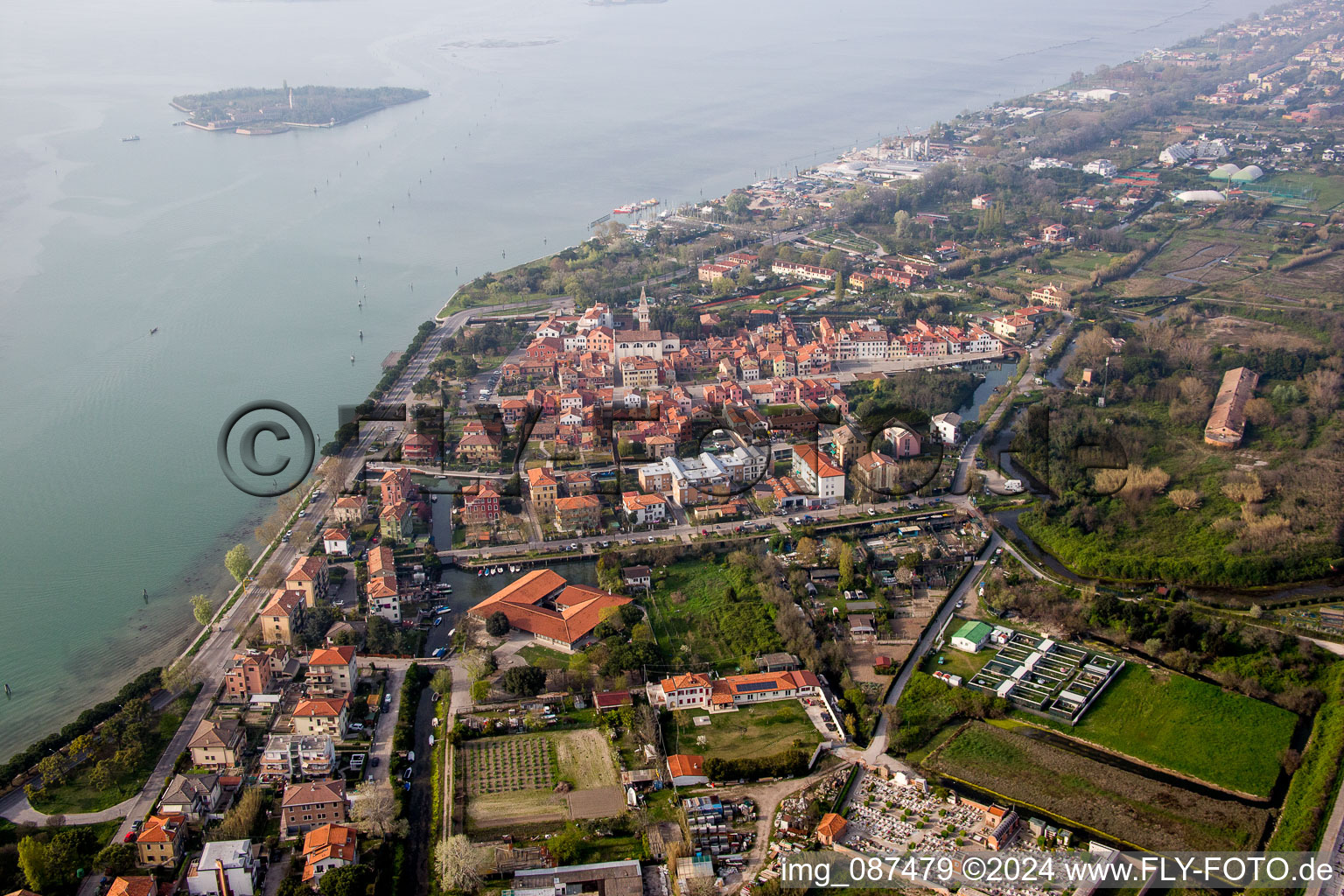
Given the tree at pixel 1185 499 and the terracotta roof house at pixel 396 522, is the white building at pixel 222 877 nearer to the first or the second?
the terracotta roof house at pixel 396 522

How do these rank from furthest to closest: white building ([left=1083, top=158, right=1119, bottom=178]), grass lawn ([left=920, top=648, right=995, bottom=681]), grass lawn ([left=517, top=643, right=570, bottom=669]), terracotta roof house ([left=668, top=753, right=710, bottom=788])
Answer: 1. white building ([left=1083, top=158, right=1119, bottom=178])
2. grass lawn ([left=517, top=643, right=570, bottom=669])
3. grass lawn ([left=920, top=648, right=995, bottom=681])
4. terracotta roof house ([left=668, top=753, right=710, bottom=788])

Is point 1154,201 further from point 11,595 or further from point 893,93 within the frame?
point 11,595

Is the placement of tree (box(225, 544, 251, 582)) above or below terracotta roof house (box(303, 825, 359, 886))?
above

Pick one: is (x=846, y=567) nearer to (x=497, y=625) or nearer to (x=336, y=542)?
(x=497, y=625)

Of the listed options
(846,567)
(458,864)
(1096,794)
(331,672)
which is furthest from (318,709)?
(1096,794)

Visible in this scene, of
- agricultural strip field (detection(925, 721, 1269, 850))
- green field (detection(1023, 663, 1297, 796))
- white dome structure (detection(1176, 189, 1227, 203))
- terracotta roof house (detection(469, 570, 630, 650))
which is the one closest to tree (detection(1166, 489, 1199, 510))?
green field (detection(1023, 663, 1297, 796))

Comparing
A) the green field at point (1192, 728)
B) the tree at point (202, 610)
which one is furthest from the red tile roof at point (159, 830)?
the green field at point (1192, 728)

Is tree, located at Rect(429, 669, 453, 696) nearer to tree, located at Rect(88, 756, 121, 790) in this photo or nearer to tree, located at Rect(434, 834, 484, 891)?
tree, located at Rect(434, 834, 484, 891)
